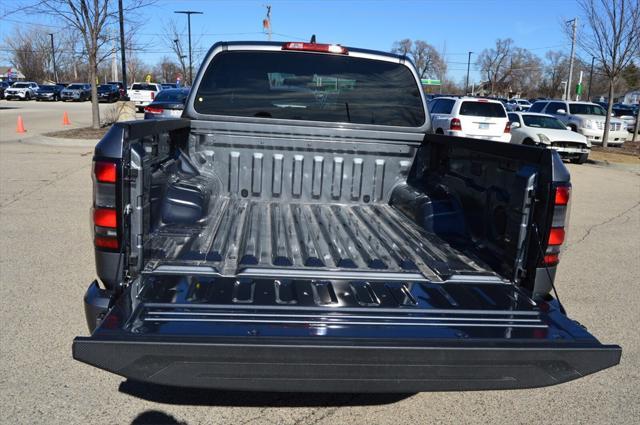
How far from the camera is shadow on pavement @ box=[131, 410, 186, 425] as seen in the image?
2963 mm

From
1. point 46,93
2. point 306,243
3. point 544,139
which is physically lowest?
point 306,243

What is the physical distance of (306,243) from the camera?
3.40 meters

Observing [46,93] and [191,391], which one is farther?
[46,93]

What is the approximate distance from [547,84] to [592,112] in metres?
68.4

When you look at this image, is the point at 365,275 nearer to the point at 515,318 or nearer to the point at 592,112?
the point at 515,318

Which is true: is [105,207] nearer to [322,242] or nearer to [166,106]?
[322,242]

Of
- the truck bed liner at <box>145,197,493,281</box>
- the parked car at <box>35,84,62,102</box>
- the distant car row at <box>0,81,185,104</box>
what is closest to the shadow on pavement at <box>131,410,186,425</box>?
the truck bed liner at <box>145,197,493,281</box>

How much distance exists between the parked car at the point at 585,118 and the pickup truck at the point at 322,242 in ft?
66.7

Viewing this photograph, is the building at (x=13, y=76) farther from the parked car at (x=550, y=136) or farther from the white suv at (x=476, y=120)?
the parked car at (x=550, y=136)

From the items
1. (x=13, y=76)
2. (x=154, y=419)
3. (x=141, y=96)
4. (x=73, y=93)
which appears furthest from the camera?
(x=13, y=76)

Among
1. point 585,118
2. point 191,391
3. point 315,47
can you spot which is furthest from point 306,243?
point 585,118

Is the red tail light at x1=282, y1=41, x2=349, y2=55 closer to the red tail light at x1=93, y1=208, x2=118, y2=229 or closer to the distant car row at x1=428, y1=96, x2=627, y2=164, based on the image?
the red tail light at x1=93, y1=208, x2=118, y2=229

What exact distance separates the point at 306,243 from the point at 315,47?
1.66m

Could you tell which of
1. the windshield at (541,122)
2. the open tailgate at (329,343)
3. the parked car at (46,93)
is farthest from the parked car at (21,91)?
the open tailgate at (329,343)
